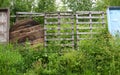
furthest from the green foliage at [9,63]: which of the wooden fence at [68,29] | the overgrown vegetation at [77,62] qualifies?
the wooden fence at [68,29]

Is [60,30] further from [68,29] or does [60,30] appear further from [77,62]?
[77,62]

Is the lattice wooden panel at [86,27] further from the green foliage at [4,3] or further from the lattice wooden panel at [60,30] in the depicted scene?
the green foliage at [4,3]

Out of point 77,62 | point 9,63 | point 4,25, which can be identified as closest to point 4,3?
point 4,25

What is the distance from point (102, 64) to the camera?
9.19 metres

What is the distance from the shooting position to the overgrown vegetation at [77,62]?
898 cm

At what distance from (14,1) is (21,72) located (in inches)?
305

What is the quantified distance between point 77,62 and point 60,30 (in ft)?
9.91

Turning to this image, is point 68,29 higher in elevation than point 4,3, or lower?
lower

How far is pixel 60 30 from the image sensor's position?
12.1m

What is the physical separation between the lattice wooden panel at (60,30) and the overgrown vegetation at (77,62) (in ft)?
5.87

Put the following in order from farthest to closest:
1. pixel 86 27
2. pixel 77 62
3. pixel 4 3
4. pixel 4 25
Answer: pixel 4 3
pixel 86 27
pixel 4 25
pixel 77 62

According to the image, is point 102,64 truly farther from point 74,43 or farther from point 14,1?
point 14,1

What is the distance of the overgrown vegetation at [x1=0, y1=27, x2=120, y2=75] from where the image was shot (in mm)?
8984

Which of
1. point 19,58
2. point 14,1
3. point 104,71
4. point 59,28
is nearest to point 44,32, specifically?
point 59,28
